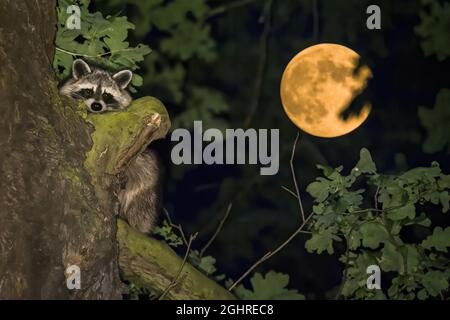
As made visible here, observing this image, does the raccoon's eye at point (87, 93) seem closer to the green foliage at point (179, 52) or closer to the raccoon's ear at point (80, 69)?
the raccoon's ear at point (80, 69)

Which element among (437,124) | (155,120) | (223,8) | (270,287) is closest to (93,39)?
(155,120)

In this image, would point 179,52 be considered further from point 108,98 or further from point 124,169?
point 124,169

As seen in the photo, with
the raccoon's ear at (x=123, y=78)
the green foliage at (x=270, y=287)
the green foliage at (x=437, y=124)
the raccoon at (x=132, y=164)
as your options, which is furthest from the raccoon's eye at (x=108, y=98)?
the green foliage at (x=437, y=124)

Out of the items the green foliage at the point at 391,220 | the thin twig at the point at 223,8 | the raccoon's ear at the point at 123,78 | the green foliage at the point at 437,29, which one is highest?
the thin twig at the point at 223,8

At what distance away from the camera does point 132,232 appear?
6.08 meters

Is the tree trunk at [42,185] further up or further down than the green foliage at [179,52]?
further down

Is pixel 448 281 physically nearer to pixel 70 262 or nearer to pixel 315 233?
pixel 315 233

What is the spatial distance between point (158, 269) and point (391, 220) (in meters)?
1.74

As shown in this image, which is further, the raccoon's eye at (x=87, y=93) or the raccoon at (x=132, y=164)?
the raccoon's eye at (x=87, y=93)

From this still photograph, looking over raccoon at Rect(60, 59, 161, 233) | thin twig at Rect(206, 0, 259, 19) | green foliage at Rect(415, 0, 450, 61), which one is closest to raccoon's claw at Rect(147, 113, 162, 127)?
raccoon at Rect(60, 59, 161, 233)

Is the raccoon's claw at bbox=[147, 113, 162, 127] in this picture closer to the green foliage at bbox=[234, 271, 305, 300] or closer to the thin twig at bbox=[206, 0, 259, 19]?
the green foliage at bbox=[234, 271, 305, 300]

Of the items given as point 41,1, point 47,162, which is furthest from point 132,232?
point 41,1

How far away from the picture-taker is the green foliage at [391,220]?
6129 mm

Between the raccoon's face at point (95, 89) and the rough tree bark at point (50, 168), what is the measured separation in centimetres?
187
